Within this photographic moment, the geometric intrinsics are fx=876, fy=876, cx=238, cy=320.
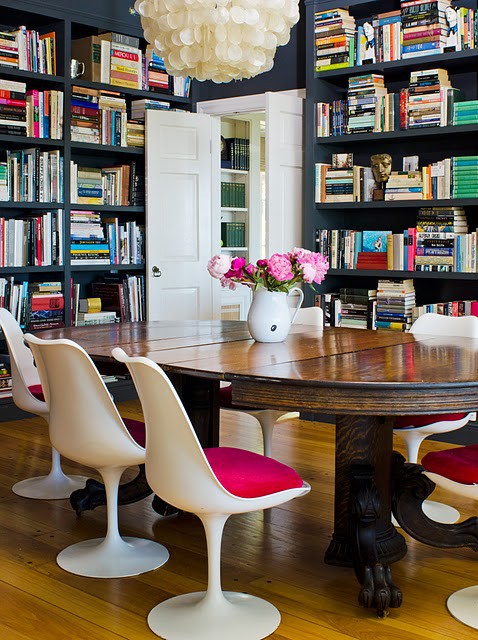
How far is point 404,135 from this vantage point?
536cm

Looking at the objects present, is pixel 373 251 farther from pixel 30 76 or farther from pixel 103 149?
pixel 30 76

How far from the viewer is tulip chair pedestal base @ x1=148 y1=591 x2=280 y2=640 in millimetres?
2588

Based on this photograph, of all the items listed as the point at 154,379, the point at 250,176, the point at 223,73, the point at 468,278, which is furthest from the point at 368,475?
the point at 250,176

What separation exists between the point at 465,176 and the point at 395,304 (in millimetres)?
900

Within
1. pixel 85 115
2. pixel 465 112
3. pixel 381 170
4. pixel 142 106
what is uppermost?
pixel 142 106

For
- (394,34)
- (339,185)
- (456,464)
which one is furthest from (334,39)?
(456,464)

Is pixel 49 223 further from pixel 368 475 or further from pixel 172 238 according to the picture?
pixel 368 475

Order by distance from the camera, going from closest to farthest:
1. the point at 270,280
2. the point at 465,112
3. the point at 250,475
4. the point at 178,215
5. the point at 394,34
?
the point at 250,475
the point at 270,280
the point at 465,112
the point at 394,34
the point at 178,215

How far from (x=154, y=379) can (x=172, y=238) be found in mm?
4026

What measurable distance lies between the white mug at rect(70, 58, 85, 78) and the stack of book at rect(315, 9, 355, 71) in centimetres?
161

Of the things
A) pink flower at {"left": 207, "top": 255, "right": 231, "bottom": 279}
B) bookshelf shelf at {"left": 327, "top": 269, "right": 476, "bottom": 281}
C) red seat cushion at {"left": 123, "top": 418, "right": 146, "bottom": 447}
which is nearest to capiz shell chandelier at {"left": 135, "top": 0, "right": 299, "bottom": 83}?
pink flower at {"left": 207, "top": 255, "right": 231, "bottom": 279}

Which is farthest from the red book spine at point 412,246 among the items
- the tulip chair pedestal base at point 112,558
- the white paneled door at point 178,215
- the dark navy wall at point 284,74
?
the tulip chair pedestal base at point 112,558

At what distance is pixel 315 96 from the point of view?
19.0 ft

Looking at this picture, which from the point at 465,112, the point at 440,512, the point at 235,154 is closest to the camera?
the point at 440,512
